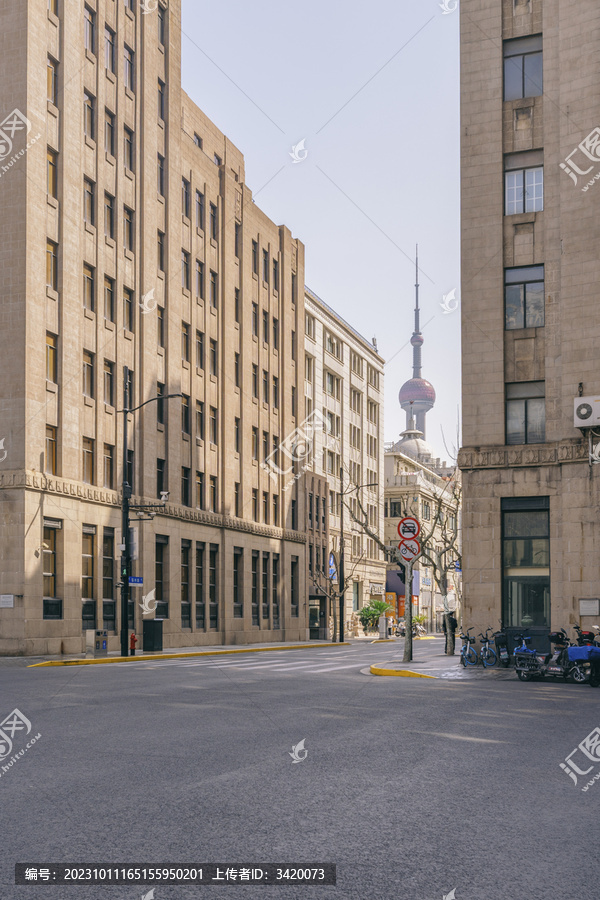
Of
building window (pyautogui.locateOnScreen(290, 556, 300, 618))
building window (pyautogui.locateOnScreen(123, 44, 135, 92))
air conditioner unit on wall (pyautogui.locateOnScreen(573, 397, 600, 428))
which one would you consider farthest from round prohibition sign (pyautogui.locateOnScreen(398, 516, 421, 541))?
building window (pyautogui.locateOnScreen(290, 556, 300, 618))

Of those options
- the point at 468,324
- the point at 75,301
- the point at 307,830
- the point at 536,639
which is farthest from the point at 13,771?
the point at 75,301

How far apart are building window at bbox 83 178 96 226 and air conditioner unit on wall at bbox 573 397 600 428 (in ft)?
77.3

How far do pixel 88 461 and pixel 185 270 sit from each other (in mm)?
15741

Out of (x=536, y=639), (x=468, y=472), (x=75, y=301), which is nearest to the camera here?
(x=536, y=639)

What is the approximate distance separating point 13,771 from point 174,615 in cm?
3890

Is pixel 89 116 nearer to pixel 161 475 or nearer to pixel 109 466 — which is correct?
pixel 109 466

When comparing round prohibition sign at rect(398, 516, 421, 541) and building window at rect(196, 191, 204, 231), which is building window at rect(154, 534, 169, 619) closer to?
building window at rect(196, 191, 204, 231)

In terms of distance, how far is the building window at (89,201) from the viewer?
41.0 meters

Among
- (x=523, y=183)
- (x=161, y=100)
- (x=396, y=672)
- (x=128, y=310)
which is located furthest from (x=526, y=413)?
(x=161, y=100)

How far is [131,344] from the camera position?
44.5 meters

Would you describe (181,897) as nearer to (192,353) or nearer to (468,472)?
(468,472)

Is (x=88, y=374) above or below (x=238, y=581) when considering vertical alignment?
above

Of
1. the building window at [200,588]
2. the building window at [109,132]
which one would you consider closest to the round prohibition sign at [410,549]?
the building window at [109,132]

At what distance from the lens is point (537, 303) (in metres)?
29.0
